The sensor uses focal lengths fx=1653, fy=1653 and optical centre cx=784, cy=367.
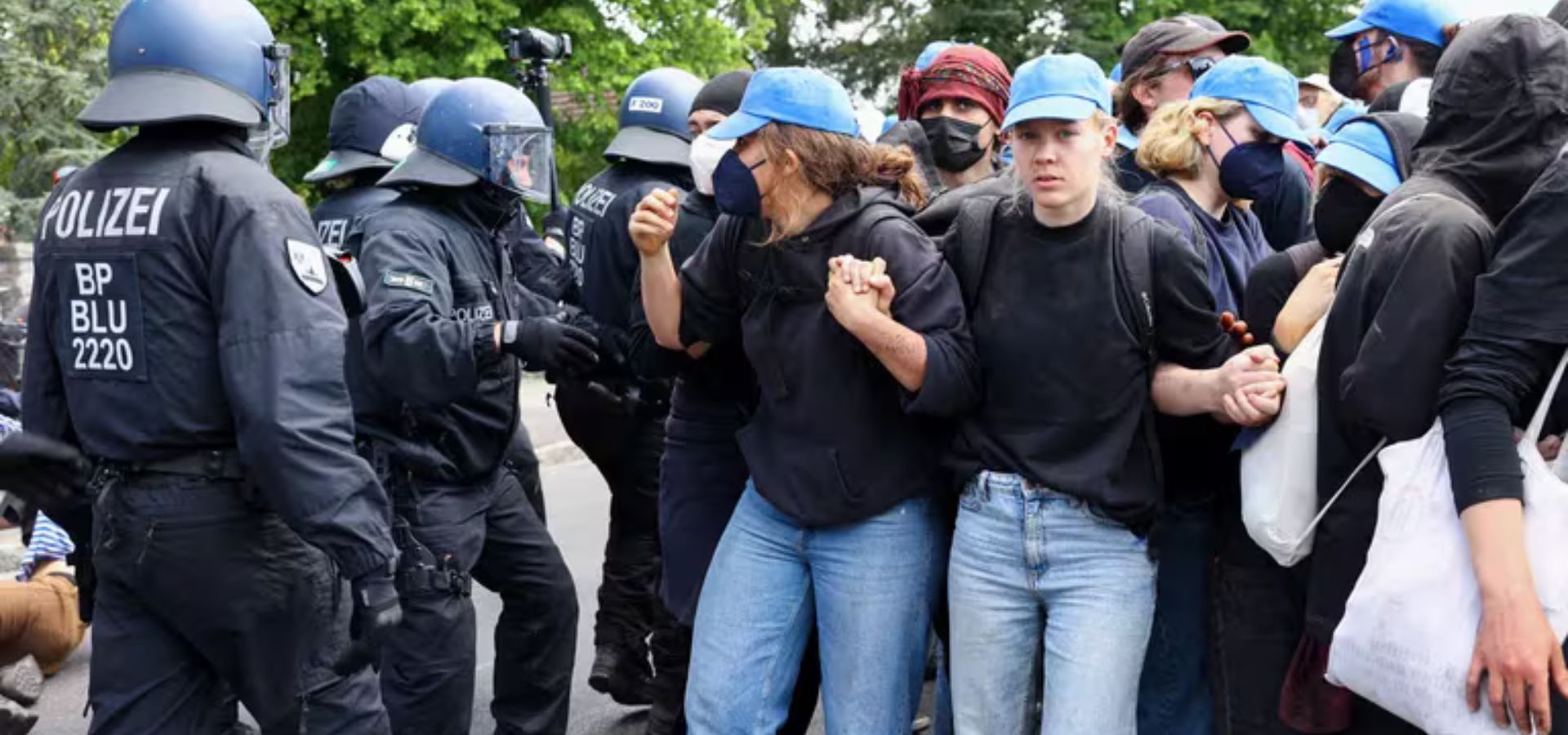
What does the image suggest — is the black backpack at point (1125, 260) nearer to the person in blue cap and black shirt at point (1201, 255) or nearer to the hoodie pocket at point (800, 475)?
the person in blue cap and black shirt at point (1201, 255)

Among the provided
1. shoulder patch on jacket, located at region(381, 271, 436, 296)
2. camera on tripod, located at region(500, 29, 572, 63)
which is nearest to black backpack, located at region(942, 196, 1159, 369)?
shoulder patch on jacket, located at region(381, 271, 436, 296)

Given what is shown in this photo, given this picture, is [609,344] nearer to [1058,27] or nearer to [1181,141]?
[1181,141]

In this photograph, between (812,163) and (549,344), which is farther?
(549,344)

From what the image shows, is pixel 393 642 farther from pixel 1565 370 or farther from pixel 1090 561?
pixel 1565 370

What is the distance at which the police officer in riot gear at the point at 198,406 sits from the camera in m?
3.48

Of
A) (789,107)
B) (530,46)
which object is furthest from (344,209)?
(789,107)

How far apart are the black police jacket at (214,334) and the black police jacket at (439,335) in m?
0.79

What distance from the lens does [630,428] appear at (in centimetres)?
571

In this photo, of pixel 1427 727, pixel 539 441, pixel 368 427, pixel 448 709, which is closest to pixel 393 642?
pixel 448 709

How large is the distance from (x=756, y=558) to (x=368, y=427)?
144 cm

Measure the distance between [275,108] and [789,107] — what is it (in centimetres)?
132

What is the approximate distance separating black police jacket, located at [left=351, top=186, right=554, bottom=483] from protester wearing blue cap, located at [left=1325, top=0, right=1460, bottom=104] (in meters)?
2.80

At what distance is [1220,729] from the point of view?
3.44 m

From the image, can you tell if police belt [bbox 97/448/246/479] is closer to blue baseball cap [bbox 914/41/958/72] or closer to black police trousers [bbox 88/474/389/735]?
black police trousers [bbox 88/474/389/735]
